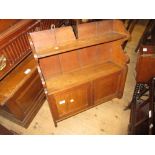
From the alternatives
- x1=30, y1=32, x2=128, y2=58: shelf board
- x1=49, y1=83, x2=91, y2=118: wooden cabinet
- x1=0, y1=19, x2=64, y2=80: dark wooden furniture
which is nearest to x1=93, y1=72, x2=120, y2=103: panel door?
x1=49, y1=83, x2=91, y2=118: wooden cabinet

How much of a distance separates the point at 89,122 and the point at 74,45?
1.23m

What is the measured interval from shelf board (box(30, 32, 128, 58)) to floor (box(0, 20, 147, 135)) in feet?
3.81

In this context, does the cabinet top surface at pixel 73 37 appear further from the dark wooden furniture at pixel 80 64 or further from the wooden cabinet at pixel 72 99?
the wooden cabinet at pixel 72 99

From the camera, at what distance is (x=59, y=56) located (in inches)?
83.0

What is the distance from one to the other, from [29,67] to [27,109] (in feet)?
2.07

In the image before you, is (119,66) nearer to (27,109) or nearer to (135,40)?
(27,109)

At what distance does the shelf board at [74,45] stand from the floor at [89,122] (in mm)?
1160

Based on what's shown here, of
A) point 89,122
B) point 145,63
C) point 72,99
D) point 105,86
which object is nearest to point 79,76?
point 72,99

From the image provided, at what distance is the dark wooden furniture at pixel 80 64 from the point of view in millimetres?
1914

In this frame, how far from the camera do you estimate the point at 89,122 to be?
2.45 m

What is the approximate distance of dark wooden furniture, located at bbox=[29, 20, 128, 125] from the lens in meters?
1.91

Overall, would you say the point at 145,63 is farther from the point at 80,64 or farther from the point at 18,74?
the point at 18,74

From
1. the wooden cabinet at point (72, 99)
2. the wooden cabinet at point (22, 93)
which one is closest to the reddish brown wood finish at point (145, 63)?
the wooden cabinet at point (72, 99)
